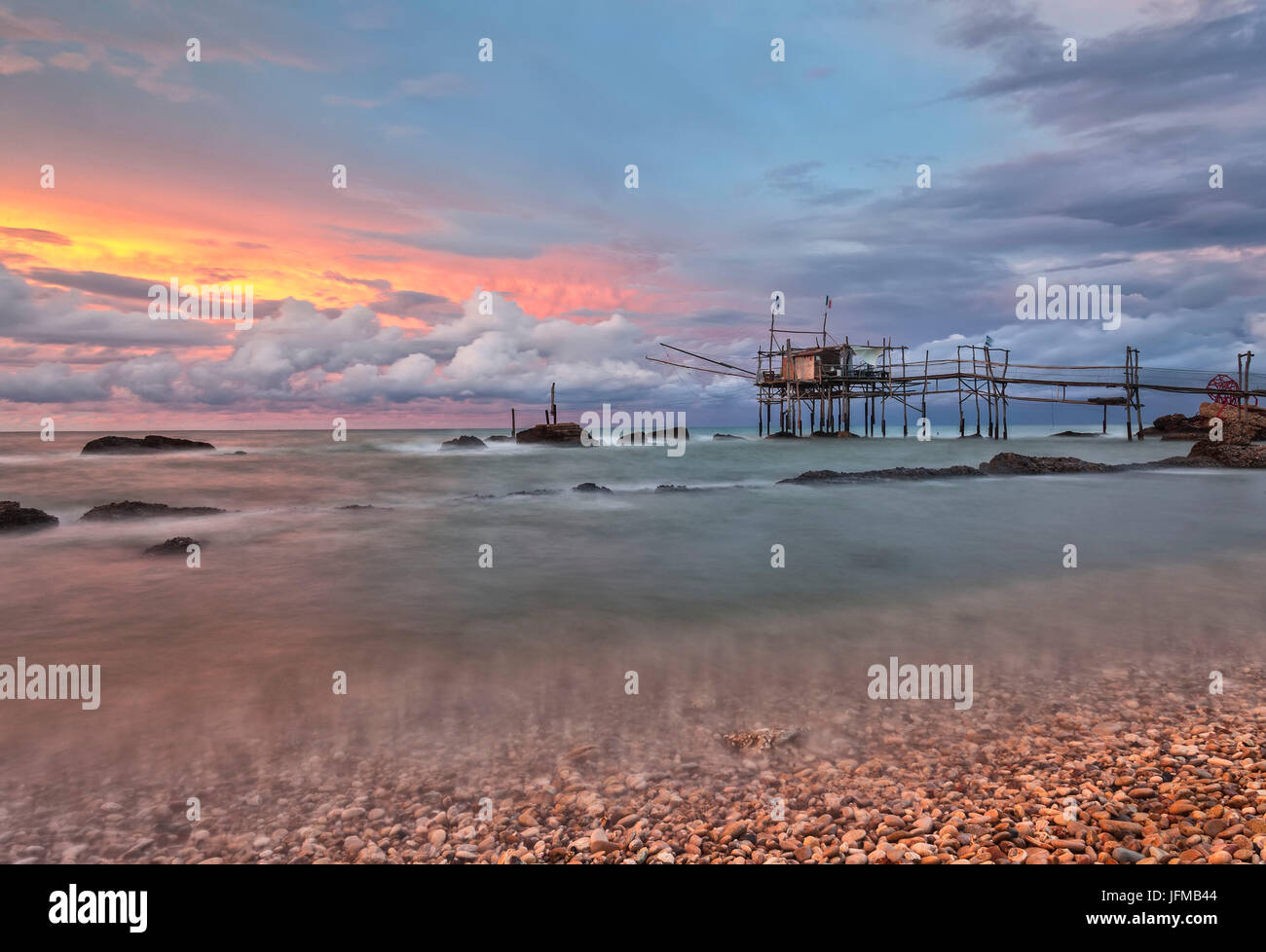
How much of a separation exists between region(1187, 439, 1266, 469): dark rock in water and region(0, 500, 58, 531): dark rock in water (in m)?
43.4

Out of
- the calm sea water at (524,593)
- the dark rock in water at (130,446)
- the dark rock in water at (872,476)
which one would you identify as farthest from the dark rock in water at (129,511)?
the dark rock in water at (130,446)

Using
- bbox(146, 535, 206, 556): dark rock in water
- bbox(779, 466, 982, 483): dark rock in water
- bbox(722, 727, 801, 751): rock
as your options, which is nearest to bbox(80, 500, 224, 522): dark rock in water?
bbox(146, 535, 206, 556): dark rock in water

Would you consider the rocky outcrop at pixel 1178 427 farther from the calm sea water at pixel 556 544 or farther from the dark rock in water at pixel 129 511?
the dark rock in water at pixel 129 511

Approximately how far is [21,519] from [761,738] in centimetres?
1915

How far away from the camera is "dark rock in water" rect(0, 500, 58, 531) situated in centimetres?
1511

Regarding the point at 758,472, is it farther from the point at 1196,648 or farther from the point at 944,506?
the point at 1196,648

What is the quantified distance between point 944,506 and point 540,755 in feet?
59.1

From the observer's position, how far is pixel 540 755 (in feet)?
15.8

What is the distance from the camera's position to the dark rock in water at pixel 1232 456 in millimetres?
28359

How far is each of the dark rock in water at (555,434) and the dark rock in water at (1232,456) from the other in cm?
4383

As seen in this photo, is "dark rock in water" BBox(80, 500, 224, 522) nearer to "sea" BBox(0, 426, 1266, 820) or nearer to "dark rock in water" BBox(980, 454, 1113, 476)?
"sea" BBox(0, 426, 1266, 820)

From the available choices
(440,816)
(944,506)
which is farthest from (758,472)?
(440,816)

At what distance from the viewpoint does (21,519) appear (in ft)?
50.8
